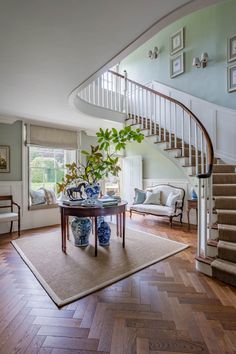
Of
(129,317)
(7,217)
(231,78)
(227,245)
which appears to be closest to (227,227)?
(227,245)

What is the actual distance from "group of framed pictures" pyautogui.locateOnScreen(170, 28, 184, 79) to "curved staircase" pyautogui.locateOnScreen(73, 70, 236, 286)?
2.94 feet

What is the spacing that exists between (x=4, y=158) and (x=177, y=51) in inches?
192

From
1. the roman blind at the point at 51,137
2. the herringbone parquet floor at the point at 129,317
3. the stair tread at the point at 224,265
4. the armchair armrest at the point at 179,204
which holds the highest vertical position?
the roman blind at the point at 51,137

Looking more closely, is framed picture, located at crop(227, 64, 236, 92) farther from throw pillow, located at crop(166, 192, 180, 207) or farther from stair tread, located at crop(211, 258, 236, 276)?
stair tread, located at crop(211, 258, 236, 276)

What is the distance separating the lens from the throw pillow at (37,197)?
15.5 feet

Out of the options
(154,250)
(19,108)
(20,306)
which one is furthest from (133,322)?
(19,108)

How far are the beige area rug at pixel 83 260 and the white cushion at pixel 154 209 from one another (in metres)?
0.89

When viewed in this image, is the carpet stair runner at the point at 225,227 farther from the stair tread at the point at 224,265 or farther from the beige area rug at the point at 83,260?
the beige area rug at the point at 83,260

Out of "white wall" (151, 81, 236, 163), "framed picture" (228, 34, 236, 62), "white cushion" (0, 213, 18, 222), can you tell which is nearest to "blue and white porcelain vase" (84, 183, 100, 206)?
"white cushion" (0, 213, 18, 222)

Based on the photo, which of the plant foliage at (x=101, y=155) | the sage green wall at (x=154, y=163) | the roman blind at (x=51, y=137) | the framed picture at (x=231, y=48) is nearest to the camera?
the plant foliage at (x=101, y=155)

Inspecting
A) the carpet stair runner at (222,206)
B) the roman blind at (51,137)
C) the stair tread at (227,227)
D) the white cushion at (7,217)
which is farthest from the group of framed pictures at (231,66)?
the white cushion at (7,217)

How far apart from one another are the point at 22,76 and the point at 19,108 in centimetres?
145

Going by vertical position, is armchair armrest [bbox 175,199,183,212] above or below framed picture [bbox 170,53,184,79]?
below

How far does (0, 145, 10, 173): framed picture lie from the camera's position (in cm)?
431
